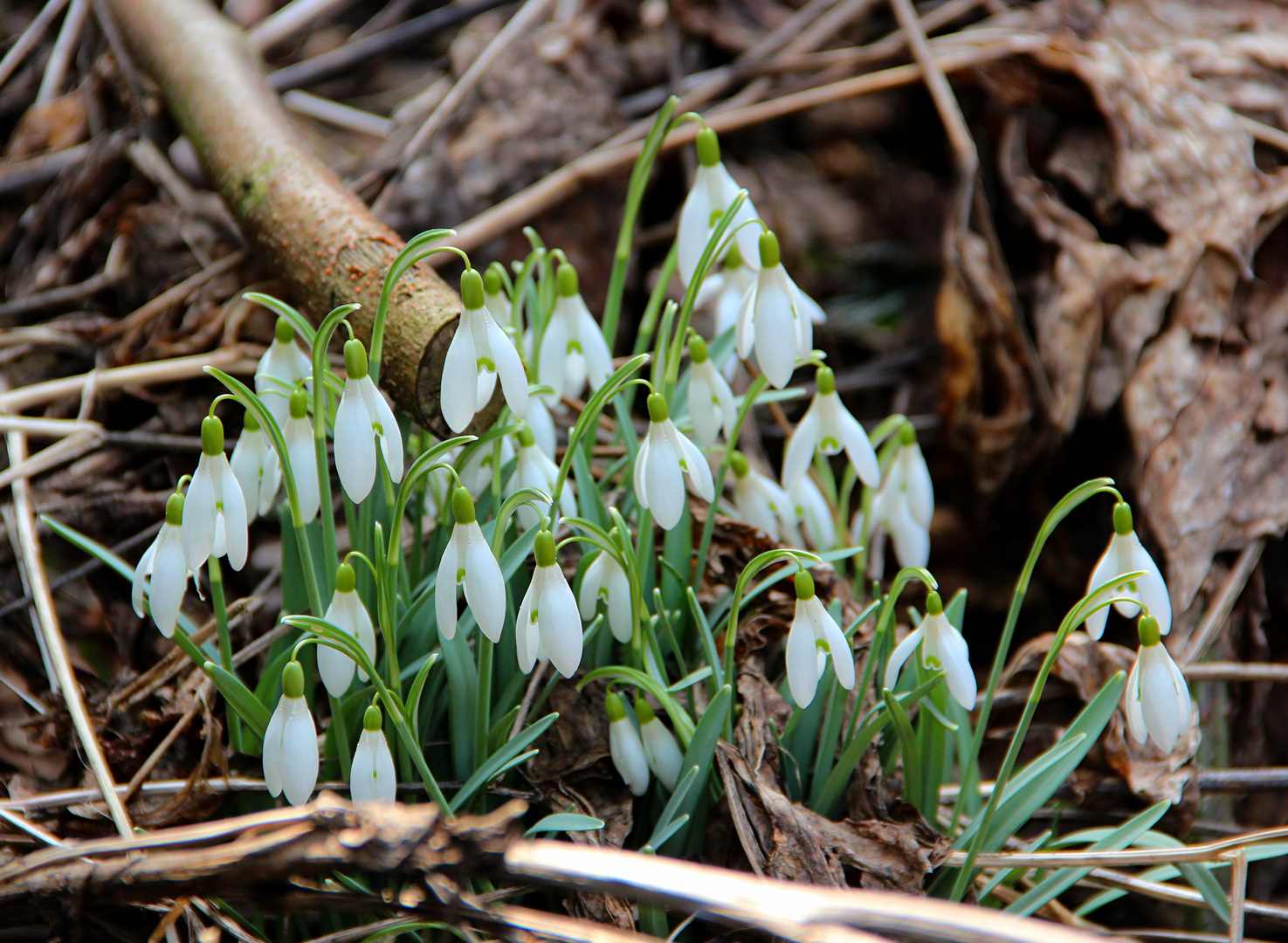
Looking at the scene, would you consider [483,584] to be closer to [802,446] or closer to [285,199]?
[802,446]

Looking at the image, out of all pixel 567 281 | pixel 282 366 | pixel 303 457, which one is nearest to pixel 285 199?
pixel 282 366

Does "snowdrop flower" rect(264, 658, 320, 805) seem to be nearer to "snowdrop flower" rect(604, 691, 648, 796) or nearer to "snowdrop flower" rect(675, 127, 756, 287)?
"snowdrop flower" rect(604, 691, 648, 796)

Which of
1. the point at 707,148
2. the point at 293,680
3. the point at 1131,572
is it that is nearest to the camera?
the point at 293,680

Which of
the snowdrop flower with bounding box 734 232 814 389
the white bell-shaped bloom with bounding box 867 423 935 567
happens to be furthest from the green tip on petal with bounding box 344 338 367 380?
the white bell-shaped bloom with bounding box 867 423 935 567

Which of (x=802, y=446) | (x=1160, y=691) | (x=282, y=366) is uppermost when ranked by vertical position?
(x=282, y=366)

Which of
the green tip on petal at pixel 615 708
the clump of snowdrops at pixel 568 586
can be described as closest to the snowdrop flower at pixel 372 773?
the clump of snowdrops at pixel 568 586

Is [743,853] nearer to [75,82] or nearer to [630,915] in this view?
[630,915]

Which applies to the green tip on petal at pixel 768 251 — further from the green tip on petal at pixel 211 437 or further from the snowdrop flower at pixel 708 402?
the green tip on petal at pixel 211 437
